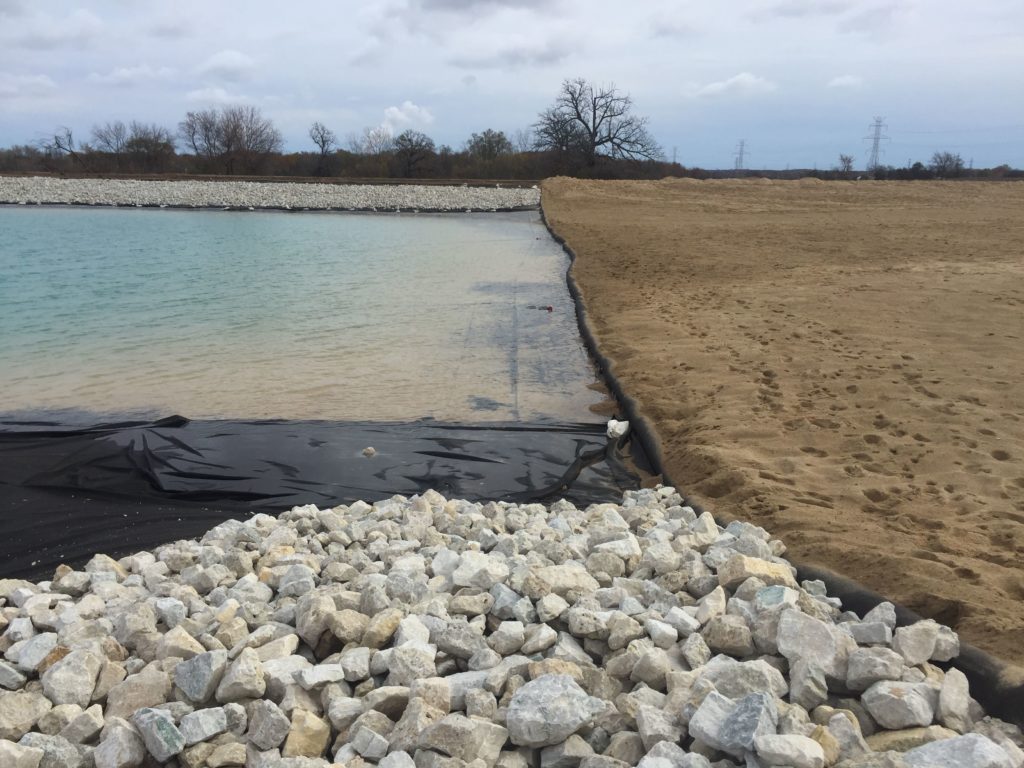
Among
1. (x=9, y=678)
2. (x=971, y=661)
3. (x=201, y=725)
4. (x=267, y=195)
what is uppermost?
(x=267, y=195)

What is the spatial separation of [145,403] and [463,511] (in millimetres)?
3990

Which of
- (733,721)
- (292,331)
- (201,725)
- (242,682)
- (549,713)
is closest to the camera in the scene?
(733,721)

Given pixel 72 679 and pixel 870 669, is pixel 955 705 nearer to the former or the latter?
pixel 870 669

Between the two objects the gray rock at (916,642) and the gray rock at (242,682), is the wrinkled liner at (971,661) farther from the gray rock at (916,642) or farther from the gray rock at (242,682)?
the gray rock at (242,682)

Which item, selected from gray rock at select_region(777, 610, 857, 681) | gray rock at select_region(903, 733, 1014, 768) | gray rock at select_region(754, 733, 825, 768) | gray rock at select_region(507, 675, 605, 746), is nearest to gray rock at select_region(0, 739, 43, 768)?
gray rock at select_region(507, 675, 605, 746)

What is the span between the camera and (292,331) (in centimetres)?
1023

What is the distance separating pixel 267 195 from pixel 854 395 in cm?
3226

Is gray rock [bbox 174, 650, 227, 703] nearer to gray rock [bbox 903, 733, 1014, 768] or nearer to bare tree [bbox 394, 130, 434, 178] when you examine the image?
gray rock [bbox 903, 733, 1014, 768]

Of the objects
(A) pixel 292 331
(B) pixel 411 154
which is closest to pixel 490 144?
(B) pixel 411 154

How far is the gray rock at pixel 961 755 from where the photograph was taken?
204 cm

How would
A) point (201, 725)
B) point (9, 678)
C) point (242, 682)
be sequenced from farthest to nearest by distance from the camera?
point (9, 678) → point (242, 682) → point (201, 725)

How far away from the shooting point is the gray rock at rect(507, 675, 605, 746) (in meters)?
2.27

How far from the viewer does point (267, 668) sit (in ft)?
8.65

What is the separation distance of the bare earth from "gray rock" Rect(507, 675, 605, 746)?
144 cm
